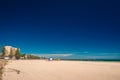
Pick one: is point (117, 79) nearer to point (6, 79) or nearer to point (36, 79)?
point (36, 79)

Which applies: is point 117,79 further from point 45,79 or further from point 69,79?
point 45,79

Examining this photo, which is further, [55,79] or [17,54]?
[17,54]

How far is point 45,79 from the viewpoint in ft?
Answer: 36.3

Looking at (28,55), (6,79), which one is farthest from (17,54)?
(6,79)

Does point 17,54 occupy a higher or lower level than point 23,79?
higher

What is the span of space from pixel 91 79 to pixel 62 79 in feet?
6.05

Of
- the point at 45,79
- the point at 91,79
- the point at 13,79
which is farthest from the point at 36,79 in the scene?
the point at 91,79

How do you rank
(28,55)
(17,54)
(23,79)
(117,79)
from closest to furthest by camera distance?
(23,79) < (117,79) < (17,54) < (28,55)

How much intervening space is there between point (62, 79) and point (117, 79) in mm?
3598

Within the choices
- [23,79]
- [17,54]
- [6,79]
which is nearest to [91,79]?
[23,79]

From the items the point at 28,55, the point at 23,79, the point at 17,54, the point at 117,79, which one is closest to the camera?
the point at 23,79

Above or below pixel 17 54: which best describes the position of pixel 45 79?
below

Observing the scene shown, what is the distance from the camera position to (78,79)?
37.0ft

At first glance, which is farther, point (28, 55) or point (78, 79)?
point (28, 55)
